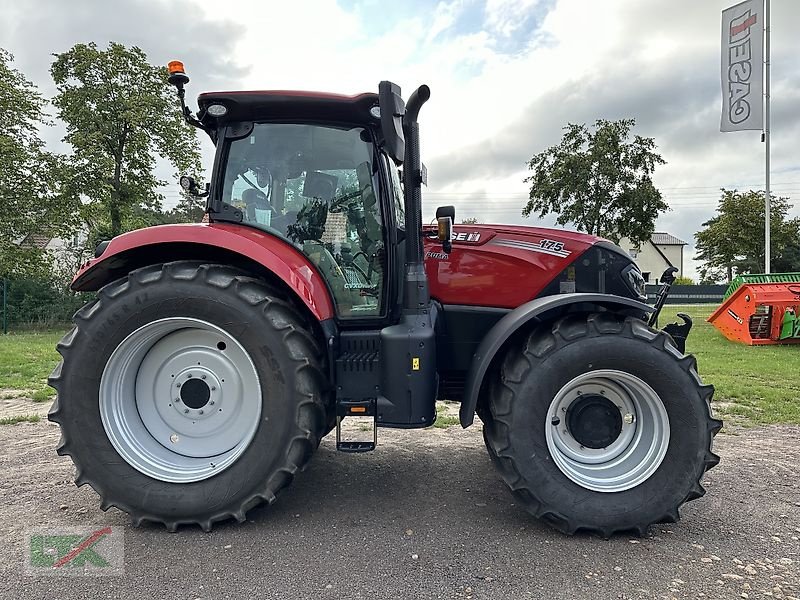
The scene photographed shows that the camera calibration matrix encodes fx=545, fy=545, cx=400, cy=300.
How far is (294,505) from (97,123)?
18004mm

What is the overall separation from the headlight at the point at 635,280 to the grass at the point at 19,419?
17.5ft

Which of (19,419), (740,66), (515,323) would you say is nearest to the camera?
(515,323)

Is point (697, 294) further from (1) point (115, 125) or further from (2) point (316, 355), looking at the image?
(2) point (316, 355)

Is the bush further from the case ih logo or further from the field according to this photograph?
the case ih logo

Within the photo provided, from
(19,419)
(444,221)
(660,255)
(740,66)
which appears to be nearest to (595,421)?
(444,221)

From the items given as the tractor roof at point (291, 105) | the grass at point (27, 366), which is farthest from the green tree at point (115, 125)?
the tractor roof at point (291, 105)

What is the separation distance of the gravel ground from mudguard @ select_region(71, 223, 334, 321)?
46.0 inches

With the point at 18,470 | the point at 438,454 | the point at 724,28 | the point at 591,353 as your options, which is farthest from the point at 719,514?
the point at 724,28

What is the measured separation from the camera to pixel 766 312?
34.9 ft

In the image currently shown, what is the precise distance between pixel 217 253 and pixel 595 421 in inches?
90.0

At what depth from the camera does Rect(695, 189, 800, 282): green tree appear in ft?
117

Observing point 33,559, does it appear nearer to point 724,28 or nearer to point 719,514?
point 719,514

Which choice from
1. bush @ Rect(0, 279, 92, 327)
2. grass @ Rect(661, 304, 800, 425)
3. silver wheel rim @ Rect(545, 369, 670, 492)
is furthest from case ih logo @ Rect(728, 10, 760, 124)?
bush @ Rect(0, 279, 92, 327)

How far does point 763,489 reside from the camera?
3396 millimetres
